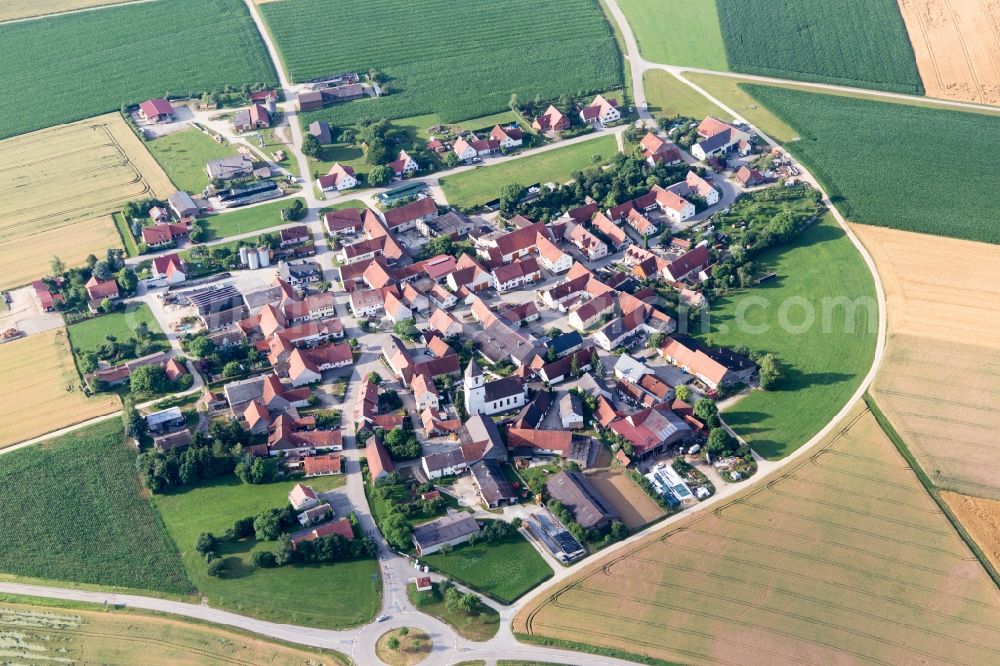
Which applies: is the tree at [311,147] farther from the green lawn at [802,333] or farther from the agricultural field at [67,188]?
the green lawn at [802,333]

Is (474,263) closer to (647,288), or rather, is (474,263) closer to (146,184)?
(647,288)

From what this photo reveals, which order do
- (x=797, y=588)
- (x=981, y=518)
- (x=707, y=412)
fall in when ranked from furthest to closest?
(x=707, y=412) → (x=981, y=518) → (x=797, y=588)

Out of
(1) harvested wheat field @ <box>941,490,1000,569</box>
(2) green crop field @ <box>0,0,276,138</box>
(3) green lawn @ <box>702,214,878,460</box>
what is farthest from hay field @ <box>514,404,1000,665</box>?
(2) green crop field @ <box>0,0,276,138</box>

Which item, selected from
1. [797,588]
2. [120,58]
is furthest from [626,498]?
[120,58]

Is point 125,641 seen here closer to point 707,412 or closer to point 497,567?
point 497,567

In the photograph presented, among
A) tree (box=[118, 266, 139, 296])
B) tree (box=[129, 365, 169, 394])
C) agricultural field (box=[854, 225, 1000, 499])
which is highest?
tree (box=[118, 266, 139, 296])

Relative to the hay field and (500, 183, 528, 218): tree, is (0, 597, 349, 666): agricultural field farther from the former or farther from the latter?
(500, 183, 528, 218): tree
